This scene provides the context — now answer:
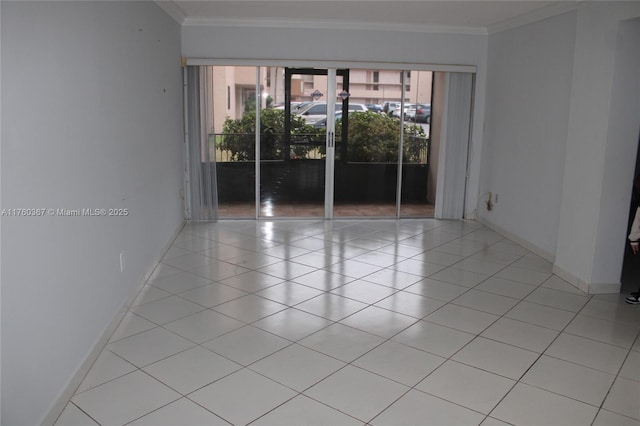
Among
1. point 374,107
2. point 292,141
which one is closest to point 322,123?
point 292,141

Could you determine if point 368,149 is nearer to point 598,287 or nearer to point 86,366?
point 598,287

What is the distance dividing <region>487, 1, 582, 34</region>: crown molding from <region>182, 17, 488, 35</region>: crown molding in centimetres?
38

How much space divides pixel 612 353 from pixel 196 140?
5.30 metres

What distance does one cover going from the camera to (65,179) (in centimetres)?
282

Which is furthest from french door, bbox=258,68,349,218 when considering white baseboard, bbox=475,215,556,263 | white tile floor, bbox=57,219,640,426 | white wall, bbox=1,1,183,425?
white wall, bbox=1,1,183,425

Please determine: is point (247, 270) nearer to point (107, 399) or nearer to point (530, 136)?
point (107, 399)

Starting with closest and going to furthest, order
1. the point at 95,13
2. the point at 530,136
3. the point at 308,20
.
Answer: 1. the point at 95,13
2. the point at 530,136
3. the point at 308,20

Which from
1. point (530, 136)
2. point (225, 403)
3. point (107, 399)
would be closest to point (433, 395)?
point (225, 403)

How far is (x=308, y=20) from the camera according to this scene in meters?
6.77

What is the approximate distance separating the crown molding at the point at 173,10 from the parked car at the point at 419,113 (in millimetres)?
3173

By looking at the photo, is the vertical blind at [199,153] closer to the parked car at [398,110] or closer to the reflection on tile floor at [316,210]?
the reflection on tile floor at [316,210]

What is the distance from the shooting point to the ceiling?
5633mm

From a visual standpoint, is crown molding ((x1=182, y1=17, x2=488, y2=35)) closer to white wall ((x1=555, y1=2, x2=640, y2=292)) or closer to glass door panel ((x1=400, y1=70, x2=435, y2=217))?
glass door panel ((x1=400, y1=70, x2=435, y2=217))

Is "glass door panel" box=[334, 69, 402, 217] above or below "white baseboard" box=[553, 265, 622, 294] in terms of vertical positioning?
above
